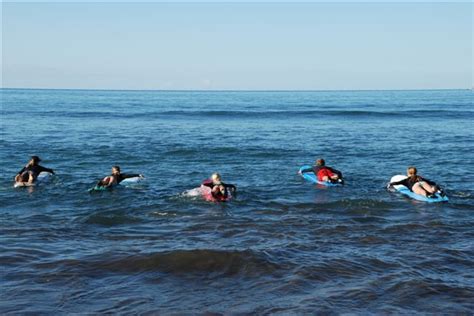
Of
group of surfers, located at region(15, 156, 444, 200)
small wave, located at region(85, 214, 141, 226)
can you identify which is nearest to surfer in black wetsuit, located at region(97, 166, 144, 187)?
group of surfers, located at region(15, 156, 444, 200)

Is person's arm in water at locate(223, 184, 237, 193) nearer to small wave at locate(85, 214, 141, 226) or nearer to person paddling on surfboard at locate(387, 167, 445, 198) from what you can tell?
small wave at locate(85, 214, 141, 226)

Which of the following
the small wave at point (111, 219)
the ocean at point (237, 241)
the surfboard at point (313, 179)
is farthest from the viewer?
the surfboard at point (313, 179)

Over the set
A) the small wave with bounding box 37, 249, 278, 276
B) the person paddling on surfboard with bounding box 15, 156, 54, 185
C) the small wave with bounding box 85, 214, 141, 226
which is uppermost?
the person paddling on surfboard with bounding box 15, 156, 54, 185

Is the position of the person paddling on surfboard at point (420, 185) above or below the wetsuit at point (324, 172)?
below

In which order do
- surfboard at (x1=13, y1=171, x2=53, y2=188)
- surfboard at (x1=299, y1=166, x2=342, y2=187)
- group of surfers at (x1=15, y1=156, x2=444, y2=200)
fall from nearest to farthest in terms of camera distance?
group of surfers at (x1=15, y1=156, x2=444, y2=200) → surfboard at (x1=13, y1=171, x2=53, y2=188) → surfboard at (x1=299, y1=166, x2=342, y2=187)

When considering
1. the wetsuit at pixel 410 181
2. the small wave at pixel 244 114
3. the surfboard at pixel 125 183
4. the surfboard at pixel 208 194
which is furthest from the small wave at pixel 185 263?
the small wave at pixel 244 114

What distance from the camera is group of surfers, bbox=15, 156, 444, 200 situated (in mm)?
15859

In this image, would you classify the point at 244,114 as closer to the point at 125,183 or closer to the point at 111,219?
the point at 125,183

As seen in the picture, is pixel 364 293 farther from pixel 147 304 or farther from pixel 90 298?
pixel 90 298

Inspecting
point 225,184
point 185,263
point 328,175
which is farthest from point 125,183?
point 185,263

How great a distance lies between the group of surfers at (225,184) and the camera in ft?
52.0

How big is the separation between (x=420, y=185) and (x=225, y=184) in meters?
5.99

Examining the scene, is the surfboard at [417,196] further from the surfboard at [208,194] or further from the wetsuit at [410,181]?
the surfboard at [208,194]

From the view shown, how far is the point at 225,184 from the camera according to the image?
52.4ft
